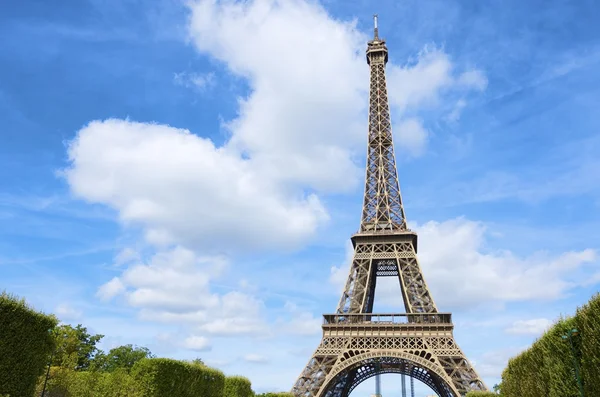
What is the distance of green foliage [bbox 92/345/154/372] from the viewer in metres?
53.0

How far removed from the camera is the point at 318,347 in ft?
141

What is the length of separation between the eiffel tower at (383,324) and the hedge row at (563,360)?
18484 millimetres

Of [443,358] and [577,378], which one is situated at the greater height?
[443,358]

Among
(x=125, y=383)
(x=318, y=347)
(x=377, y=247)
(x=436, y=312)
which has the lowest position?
(x=125, y=383)

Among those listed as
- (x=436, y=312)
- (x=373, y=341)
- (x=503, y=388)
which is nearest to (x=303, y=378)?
(x=373, y=341)

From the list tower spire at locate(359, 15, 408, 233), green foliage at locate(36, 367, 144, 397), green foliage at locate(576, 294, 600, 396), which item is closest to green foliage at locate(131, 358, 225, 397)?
green foliage at locate(36, 367, 144, 397)

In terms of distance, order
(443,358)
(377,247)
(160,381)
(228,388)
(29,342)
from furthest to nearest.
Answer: (377,247) → (443,358) → (228,388) → (160,381) → (29,342)

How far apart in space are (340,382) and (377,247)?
49.2 ft

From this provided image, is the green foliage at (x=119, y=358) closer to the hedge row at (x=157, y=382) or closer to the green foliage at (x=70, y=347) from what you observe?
the green foliage at (x=70, y=347)

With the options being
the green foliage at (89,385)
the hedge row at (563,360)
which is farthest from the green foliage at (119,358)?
the hedge row at (563,360)

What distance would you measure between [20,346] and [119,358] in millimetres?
45472

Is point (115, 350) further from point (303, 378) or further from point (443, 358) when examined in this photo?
point (443, 358)

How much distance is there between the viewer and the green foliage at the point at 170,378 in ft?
74.9

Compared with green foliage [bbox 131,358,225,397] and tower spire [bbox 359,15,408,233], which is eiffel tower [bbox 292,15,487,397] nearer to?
tower spire [bbox 359,15,408,233]
